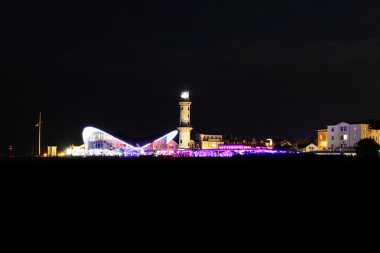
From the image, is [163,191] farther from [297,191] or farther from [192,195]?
[297,191]

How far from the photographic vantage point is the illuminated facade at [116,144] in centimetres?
12381

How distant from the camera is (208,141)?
5507 inches

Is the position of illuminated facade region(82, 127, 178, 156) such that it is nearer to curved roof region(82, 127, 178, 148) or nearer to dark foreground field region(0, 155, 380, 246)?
curved roof region(82, 127, 178, 148)

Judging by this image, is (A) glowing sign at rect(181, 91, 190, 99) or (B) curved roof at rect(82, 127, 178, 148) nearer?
(B) curved roof at rect(82, 127, 178, 148)

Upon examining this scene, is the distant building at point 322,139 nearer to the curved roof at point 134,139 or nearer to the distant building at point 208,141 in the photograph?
the distant building at point 208,141

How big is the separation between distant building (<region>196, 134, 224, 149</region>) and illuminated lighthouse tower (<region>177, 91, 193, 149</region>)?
11.0 metres

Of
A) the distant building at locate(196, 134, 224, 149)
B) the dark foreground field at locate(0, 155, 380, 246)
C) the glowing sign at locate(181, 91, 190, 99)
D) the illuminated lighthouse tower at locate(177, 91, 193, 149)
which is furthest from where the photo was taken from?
the distant building at locate(196, 134, 224, 149)

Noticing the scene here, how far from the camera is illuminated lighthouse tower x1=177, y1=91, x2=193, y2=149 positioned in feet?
411

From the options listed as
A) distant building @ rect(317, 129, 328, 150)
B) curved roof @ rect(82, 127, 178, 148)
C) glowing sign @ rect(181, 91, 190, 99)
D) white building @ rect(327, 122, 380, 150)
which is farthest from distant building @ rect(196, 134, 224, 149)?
white building @ rect(327, 122, 380, 150)

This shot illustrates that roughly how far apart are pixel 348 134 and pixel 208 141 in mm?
47154

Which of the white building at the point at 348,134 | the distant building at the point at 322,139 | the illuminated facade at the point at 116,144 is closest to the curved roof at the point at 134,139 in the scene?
the illuminated facade at the point at 116,144

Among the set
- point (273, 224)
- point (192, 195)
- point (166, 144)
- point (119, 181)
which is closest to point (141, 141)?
point (166, 144)

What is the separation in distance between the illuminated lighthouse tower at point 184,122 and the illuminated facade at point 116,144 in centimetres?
428

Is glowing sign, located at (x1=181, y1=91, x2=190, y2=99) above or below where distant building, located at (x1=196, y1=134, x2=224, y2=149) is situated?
above
